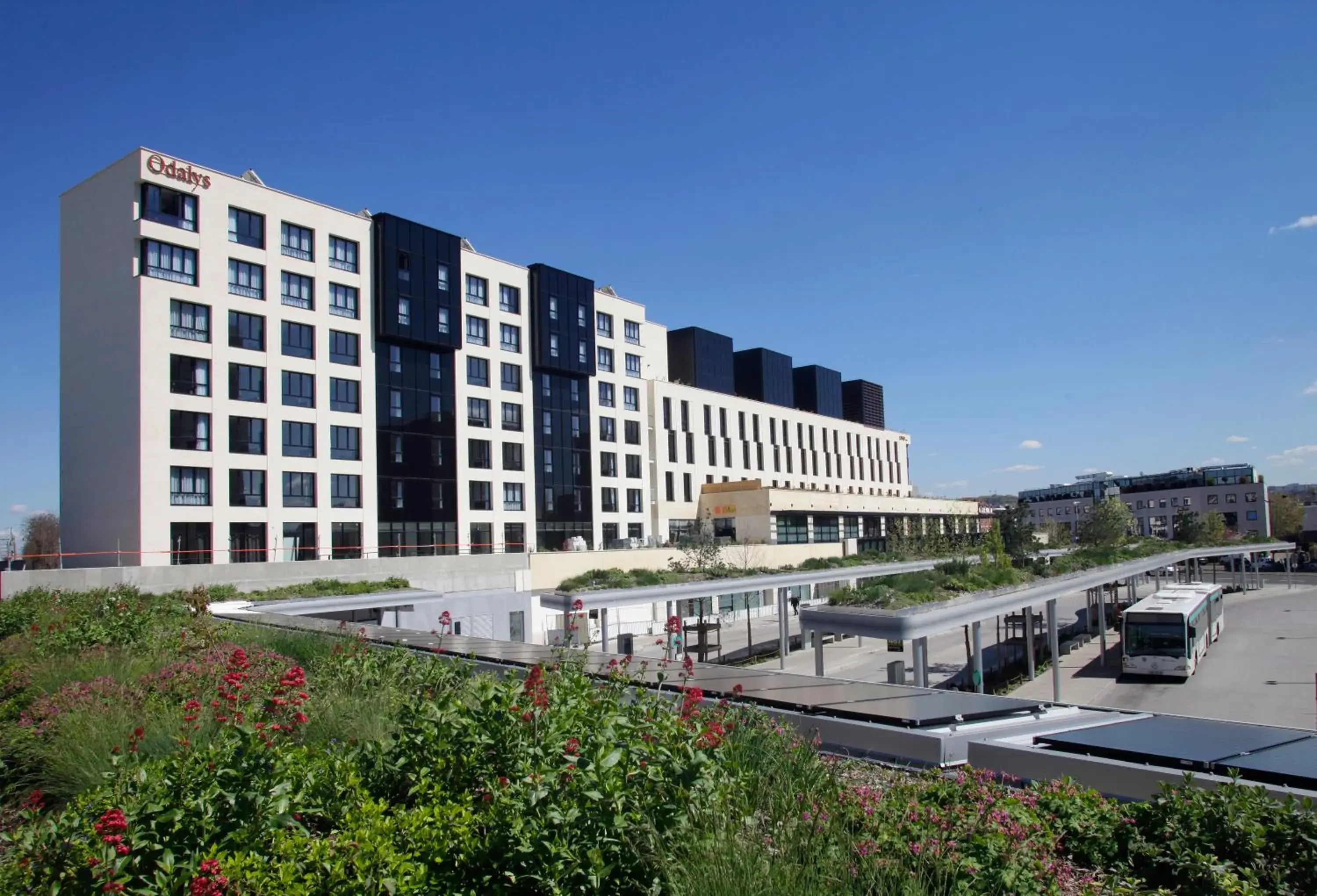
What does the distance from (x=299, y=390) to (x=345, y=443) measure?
3.34 m

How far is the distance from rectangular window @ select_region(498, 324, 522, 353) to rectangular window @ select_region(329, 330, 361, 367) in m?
9.31

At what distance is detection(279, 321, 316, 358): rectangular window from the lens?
36719 millimetres

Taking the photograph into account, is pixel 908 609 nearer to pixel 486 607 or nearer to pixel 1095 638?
pixel 486 607

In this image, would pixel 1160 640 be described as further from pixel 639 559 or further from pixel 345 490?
pixel 345 490

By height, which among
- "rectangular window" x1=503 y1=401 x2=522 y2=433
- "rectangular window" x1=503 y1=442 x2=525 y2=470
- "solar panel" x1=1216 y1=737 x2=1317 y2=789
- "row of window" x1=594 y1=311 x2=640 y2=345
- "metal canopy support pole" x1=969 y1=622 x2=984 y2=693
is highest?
"row of window" x1=594 y1=311 x2=640 y2=345

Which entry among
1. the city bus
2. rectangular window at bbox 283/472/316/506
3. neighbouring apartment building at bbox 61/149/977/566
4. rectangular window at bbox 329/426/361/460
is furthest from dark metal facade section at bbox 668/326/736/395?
the city bus

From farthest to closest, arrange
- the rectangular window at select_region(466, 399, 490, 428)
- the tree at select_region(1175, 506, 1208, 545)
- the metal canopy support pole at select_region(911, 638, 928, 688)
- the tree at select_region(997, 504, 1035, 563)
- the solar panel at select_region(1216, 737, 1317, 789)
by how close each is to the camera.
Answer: the tree at select_region(1175, 506, 1208, 545), the tree at select_region(997, 504, 1035, 563), the rectangular window at select_region(466, 399, 490, 428), the metal canopy support pole at select_region(911, 638, 928, 688), the solar panel at select_region(1216, 737, 1317, 789)

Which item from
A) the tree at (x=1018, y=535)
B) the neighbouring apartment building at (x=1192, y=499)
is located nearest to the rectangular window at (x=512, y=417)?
the tree at (x=1018, y=535)

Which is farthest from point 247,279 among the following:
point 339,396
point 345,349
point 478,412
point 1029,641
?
point 1029,641

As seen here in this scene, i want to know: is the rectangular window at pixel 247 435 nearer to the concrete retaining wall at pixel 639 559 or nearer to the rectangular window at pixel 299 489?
the rectangular window at pixel 299 489

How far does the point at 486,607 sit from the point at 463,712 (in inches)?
956

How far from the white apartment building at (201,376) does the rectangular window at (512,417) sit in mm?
9681

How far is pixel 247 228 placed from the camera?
118 feet

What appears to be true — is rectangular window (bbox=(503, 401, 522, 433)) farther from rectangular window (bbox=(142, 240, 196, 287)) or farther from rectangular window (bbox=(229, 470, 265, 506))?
rectangular window (bbox=(142, 240, 196, 287))
